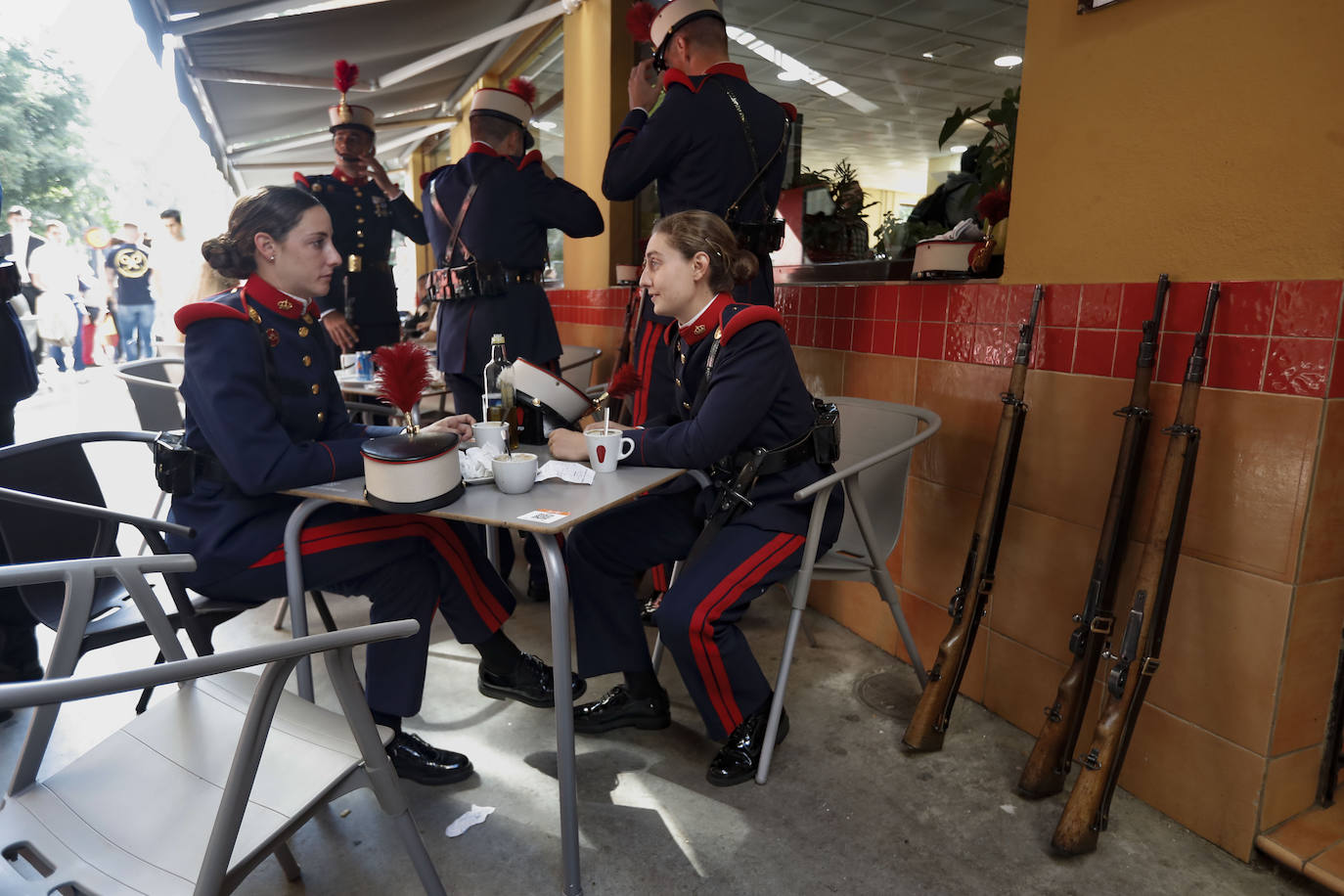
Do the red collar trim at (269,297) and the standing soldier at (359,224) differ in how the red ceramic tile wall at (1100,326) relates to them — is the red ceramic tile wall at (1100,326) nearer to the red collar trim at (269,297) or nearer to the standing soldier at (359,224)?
the red collar trim at (269,297)

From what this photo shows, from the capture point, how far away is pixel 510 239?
9.07 ft

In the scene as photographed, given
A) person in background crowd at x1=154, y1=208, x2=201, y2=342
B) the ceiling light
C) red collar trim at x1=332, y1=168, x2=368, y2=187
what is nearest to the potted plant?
red collar trim at x1=332, y1=168, x2=368, y2=187

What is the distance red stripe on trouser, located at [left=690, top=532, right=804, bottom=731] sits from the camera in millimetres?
1729

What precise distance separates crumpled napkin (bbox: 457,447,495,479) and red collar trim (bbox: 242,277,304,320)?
527 mm

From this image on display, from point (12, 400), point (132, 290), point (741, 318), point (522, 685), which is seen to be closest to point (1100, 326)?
point (741, 318)

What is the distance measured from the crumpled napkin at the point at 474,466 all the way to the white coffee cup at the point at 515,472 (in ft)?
0.20

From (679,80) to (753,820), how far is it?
77.5 inches

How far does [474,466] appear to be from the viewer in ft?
5.27

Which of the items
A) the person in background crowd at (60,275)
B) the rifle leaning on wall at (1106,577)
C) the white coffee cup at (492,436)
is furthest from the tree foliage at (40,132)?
the rifle leaning on wall at (1106,577)

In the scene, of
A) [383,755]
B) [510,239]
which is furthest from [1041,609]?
[510,239]

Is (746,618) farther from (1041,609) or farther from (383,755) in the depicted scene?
(383,755)

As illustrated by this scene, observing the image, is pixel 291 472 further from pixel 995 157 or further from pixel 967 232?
pixel 995 157

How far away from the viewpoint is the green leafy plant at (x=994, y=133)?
2.29 m

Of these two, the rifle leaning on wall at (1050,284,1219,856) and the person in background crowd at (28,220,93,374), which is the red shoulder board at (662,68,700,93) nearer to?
the rifle leaning on wall at (1050,284,1219,856)
